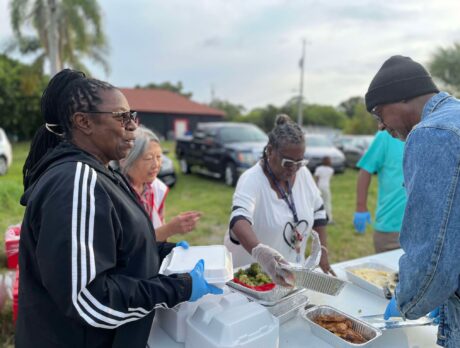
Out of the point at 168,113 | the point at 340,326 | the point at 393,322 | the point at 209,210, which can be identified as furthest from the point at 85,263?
the point at 168,113

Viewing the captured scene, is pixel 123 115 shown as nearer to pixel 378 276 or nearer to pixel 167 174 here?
pixel 378 276

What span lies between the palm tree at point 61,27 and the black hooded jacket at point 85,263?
12043 mm

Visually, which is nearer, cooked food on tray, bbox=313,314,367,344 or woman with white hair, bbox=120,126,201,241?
cooked food on tray, bbox=313,314,367,344

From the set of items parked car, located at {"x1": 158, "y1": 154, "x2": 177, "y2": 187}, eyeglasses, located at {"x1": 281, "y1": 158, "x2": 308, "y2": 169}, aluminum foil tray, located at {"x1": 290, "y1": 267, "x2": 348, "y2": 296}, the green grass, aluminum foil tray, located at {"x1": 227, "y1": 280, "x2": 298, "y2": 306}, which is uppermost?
eyeglasses, located at {"x1": 281, "y1": 158, "x2": 308, "y2": 169}

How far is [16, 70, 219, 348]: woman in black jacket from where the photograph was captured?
1059 mm

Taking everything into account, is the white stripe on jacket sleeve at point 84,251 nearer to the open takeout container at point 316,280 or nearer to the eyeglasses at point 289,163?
the open takeout container at point 316,280

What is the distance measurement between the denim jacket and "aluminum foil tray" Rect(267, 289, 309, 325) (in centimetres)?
63

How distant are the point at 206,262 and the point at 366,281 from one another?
107 cm

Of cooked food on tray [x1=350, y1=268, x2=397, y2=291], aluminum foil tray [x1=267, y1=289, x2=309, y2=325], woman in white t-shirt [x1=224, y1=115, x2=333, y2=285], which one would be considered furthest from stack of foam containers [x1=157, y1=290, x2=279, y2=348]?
cooked food on tray [x1=350, y1=268, x2=397, y2=291]

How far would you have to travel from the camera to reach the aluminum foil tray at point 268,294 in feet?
5.36

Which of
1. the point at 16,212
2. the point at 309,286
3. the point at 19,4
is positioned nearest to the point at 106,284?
the point at 309,286

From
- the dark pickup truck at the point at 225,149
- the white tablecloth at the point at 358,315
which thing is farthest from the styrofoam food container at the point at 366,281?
the dark pickup truck at the point at 225,149

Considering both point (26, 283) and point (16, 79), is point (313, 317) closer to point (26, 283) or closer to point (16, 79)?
point (26, 283)

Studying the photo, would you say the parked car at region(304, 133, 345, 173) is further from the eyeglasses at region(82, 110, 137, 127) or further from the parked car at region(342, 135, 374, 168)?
the eyeglasses at region(82, 110, 137, 127)
